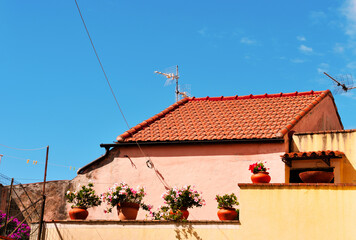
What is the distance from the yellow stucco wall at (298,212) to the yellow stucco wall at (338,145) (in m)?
4.98

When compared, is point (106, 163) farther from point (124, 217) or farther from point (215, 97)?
point (215, 97)

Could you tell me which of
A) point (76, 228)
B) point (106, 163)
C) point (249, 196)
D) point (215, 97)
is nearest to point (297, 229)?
point (249, 196)

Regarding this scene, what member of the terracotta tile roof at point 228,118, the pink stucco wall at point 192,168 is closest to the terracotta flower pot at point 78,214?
the pink stucco wall at point 192,168

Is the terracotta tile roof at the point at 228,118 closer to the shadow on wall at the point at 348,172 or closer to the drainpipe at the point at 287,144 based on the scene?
the drainpipe at the point at 287,144

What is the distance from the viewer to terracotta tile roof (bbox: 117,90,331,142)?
20.6 meters

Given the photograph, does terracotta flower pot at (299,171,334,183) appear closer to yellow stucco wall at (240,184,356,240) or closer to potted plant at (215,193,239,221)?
yellow stucco wall at (240,184,356,240)

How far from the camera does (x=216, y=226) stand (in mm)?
15133

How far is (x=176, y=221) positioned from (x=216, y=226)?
1.17 meters

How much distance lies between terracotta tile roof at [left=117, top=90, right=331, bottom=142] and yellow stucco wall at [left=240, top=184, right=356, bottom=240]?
4949mm

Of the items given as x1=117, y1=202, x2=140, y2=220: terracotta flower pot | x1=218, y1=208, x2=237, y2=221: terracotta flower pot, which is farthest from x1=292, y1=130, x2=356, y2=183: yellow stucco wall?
x1=117, y1=202, x2=140, y2=220: terracotta flower pot

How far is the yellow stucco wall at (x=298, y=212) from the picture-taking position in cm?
1395

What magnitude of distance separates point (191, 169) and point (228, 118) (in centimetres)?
337

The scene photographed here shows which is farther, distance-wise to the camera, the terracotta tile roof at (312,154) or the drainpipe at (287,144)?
the drainpipe at (287,144)

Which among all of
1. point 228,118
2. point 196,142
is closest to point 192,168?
point 196,142
